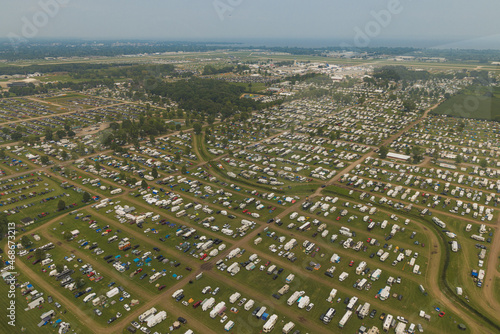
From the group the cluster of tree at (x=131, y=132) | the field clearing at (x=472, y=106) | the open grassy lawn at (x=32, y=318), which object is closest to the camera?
the open grassy lawn at (x=32, y=318)

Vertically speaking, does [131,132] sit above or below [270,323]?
above

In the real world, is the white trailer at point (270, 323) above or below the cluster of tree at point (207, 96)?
below

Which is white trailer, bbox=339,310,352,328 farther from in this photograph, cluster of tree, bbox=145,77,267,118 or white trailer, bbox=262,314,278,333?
cluster of tree, bbox=145,77,267,118

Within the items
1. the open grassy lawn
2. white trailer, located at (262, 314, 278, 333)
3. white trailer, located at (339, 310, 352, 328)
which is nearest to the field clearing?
white trailer, located at (339, 310, 352, 328)

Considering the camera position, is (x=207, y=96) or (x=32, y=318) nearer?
(x=32, y=318)

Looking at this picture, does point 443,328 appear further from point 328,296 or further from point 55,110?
point 55,110

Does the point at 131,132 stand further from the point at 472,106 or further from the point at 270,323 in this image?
the point at 472,106

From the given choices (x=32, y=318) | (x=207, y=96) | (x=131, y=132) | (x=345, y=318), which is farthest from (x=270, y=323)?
(x=207, y=96)

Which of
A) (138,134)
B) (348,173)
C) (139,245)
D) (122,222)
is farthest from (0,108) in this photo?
(348,173)

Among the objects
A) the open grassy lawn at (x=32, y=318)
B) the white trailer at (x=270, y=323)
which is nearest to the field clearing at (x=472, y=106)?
the white trailer at (x=270, y=323)

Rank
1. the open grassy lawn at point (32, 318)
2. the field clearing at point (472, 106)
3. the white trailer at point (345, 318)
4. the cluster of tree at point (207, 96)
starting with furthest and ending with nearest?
the cluster of tree at point (207, 96), the field clearing at point (472, 106), the white trailer at point (345, 318), the open grassy lawn at point (32, 318)

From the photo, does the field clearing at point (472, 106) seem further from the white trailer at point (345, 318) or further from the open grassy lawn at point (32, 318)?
the open grassy lawn at point (32, 318)
